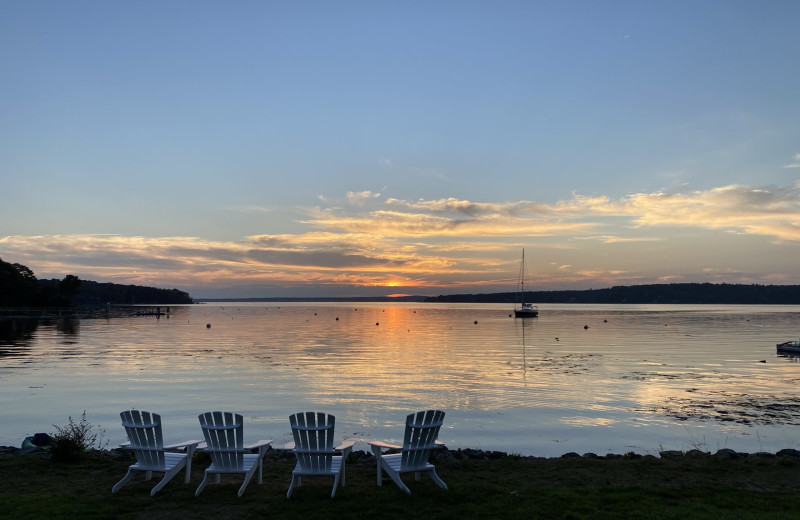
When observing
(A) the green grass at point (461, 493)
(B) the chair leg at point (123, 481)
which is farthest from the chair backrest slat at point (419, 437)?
(B) the chair leg at point (123, 481)

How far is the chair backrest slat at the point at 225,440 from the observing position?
8781 mm

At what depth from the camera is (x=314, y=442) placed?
8.65 m

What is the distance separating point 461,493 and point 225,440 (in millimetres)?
3646

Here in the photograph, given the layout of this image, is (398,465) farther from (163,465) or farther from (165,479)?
(163,465)

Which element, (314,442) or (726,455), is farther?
(726,455)

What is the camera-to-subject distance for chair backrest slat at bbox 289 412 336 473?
28.2ft

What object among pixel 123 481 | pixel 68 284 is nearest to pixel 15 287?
pixel 68 284

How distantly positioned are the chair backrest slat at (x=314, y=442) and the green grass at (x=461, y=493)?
0.45m

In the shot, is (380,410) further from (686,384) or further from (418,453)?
(686,384)

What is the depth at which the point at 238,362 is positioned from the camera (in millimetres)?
35812

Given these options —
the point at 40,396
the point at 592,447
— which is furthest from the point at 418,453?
the point at 40,396

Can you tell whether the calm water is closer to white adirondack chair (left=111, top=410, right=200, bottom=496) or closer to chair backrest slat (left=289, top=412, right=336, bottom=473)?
white adirondack chair (left=111, top=410, right=200, bottom=496)

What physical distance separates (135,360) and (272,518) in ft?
107

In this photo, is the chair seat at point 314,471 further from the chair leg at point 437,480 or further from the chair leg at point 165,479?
the chair leg at point 165,479
